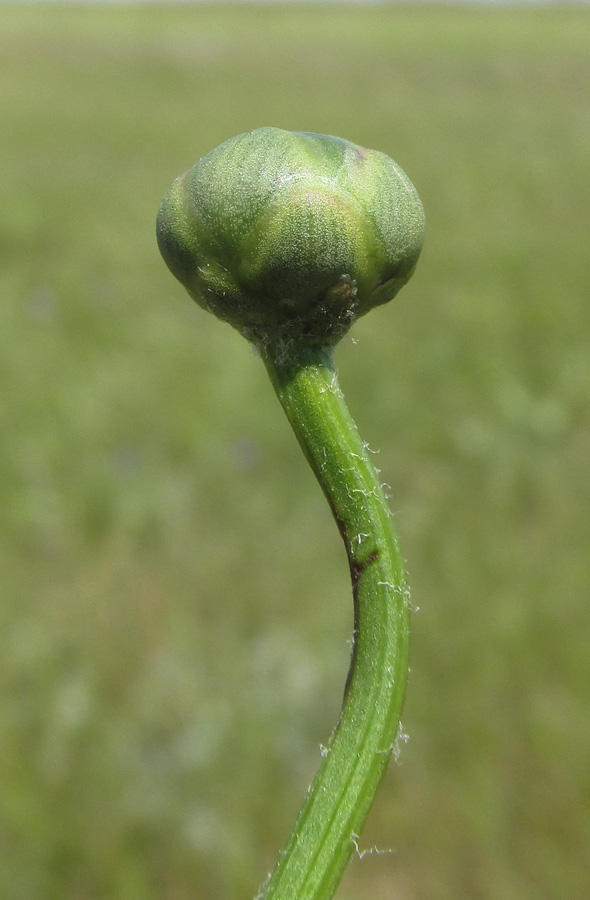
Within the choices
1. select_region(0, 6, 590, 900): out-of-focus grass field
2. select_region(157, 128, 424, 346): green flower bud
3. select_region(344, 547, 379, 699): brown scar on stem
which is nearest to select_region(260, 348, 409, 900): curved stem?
select_region(344, 547, 379, 699): brown scar on stem

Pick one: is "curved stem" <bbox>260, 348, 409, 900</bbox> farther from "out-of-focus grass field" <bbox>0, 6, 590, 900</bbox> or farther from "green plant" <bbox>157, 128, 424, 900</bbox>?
"out-of-focus grass field" <bbox>0, 6, 590, 900</bbox>

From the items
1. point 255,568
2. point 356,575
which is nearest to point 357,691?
point 356,575

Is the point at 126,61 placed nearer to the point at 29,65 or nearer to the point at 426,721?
the point at 29,65

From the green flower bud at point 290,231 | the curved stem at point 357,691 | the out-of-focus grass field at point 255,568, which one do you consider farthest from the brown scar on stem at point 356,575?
the out-of-focus grass field at point 255,568

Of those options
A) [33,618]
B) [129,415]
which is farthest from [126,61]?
[33,618]

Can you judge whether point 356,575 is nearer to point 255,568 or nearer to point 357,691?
point 357,691
